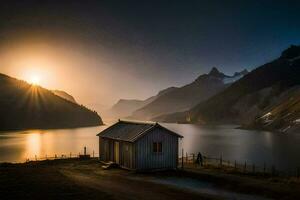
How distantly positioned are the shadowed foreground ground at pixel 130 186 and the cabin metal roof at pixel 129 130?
459cm

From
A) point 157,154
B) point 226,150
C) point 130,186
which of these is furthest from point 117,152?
point 226,150

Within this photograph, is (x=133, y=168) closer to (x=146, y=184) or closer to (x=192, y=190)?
(x=146, y=184)

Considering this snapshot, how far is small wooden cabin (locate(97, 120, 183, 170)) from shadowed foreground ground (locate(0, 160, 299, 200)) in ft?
5.83

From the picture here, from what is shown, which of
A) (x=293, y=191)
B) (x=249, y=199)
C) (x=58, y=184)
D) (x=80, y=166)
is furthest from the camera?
(x=80, y=166)

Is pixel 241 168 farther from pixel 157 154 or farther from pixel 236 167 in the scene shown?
pixel 157 154

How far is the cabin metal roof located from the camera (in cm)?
4459

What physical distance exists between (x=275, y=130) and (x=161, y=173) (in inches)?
6407

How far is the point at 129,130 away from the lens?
4797 centimetres

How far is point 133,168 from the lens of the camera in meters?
44.0

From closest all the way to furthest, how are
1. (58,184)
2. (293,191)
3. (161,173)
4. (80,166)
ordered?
(293,191), (58,184), (161,173), (80,166)

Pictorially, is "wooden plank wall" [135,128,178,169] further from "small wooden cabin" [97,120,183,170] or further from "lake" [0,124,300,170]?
"lake" [0,124,300,170]

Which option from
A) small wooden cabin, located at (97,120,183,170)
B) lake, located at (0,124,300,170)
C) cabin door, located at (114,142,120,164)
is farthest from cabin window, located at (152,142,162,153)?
lake, located at (0,124,300,170)

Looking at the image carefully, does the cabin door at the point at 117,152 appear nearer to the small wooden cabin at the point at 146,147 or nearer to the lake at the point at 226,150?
the small wooden cabin at the point at 146,147

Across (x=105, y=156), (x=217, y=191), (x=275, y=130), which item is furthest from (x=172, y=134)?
(x=275, y=130)
